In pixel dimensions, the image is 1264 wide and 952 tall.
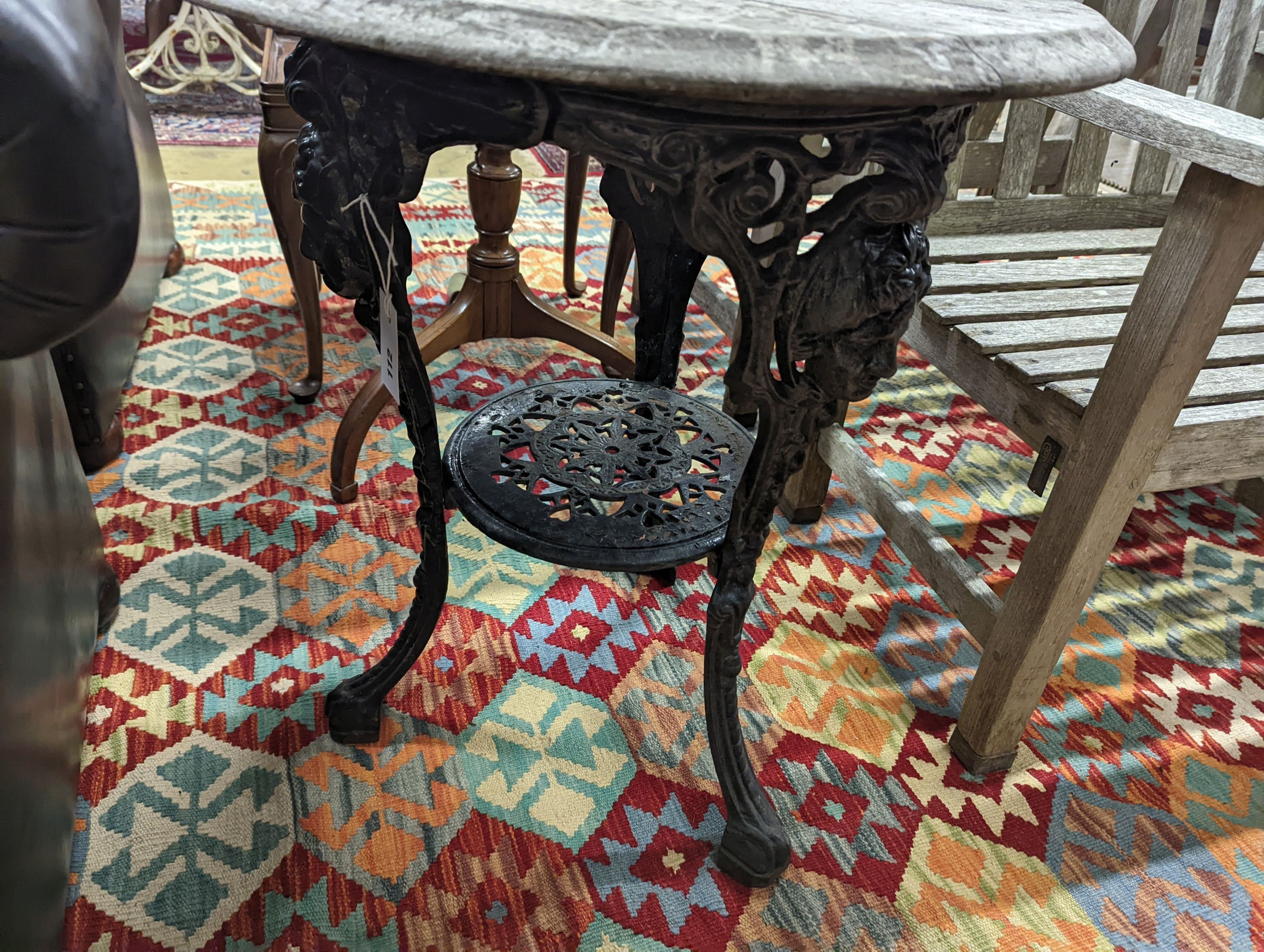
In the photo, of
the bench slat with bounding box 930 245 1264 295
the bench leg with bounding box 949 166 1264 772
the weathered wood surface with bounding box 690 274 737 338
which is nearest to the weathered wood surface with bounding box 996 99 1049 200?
the bench slat with bounding box 930 245 1264 295

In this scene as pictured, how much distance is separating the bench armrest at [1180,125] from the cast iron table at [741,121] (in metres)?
0.17

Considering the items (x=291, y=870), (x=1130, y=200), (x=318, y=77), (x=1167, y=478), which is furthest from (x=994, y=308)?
(x=291, y=870)

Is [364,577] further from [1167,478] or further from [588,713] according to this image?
[1167,478]

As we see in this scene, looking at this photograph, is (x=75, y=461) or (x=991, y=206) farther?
(x=991, y=206)

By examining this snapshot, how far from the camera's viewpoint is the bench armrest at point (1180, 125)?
828mm

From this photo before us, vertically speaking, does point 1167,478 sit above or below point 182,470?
above

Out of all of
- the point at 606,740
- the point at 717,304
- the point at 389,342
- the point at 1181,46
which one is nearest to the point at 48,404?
the point at 389,342

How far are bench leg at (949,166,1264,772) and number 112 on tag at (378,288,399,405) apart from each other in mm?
765

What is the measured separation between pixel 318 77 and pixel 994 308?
91cm

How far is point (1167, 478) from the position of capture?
40.9 inches

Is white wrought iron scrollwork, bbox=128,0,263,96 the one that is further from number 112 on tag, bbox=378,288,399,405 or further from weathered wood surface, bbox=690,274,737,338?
number 112 on tag, bbox=378,288,399,405

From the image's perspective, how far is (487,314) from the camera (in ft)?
5.76

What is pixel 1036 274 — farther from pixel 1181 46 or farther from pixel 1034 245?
pixel 1181 46

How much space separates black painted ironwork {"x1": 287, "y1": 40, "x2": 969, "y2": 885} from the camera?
26.1 inches
